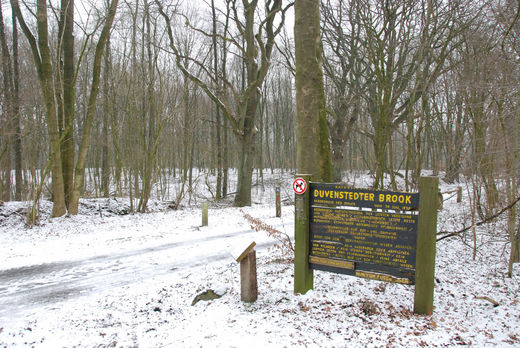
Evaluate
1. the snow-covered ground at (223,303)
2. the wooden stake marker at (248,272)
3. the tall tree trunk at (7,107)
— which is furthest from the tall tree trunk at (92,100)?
the wooden stake marker at (248,272)

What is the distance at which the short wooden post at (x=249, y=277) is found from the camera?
4.34 metres

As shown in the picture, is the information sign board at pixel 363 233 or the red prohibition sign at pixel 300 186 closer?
the information sign board at pixel 363 233

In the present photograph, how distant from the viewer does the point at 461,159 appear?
654 cm

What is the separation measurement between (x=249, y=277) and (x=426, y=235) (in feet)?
7.52

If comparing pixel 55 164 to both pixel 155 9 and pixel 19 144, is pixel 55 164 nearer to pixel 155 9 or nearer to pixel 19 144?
pixel 19 144

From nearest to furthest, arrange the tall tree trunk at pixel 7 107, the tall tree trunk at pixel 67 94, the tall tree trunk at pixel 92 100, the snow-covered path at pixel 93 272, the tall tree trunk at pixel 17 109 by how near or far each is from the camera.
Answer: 1. the snow-covered path at pixel 93 272
2. the tall tree trunk at pixel 92 100
3. the tall tree trunk at pixel 67 94
4. the tall tree trunk at pixel 7 107
5. the tall tree trunk at pixel 17 109

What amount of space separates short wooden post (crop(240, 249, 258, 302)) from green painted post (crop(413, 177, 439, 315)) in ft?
6.71

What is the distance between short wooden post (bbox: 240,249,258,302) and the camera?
434 centimetres

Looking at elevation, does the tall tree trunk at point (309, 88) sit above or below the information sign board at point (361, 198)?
above

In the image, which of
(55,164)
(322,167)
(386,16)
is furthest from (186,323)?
(55,164)

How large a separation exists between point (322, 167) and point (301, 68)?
1.69m

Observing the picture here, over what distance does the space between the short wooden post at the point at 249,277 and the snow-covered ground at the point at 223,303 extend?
12cm

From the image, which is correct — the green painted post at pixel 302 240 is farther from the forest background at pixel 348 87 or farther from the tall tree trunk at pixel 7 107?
the tall tree trunk at pixel 7 107

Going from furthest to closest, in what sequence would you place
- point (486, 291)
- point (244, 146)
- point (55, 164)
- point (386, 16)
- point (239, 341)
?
point (244, 146) → point (55, 164) → point (386, 16) → point (486, 291) → point (239, 341)
